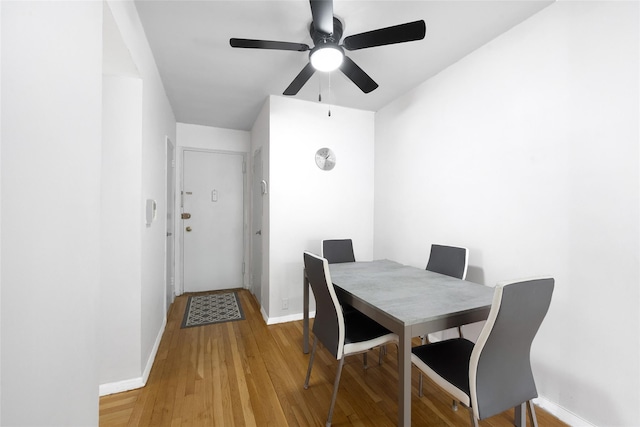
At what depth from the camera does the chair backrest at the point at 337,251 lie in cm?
271

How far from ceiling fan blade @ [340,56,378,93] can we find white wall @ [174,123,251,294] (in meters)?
2.64

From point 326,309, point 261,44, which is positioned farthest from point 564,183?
point 261,44

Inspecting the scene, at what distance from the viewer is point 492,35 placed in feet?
6.54

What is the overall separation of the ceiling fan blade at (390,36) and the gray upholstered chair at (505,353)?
136 cm

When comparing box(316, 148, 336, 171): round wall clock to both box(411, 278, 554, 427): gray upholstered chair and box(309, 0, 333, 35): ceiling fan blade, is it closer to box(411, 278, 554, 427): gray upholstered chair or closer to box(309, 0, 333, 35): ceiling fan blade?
box(309, 0, 333, 35): ceiling fan blade

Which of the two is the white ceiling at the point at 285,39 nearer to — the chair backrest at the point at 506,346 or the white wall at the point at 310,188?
the white wall at the point at 310,188

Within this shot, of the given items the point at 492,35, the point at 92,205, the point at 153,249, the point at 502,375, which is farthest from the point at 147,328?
the point at 492,35

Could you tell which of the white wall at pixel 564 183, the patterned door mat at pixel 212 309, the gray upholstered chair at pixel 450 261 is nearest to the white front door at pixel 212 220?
the patterned door mat at pixel 212 309

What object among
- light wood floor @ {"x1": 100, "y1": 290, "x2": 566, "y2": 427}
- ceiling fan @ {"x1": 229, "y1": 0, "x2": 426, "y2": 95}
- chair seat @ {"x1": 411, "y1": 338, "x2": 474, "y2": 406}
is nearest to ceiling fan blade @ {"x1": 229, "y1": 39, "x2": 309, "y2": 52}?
ceiling fan @ {"x1": 229, "y1": 0, "x2": 426, "y2": 95}

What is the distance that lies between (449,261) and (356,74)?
1639 millimetres

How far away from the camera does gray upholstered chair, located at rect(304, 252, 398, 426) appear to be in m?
1.57

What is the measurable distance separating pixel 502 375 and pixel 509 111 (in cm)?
173

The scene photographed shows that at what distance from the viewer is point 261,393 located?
1.83 m

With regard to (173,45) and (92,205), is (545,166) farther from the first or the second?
(173,45)
